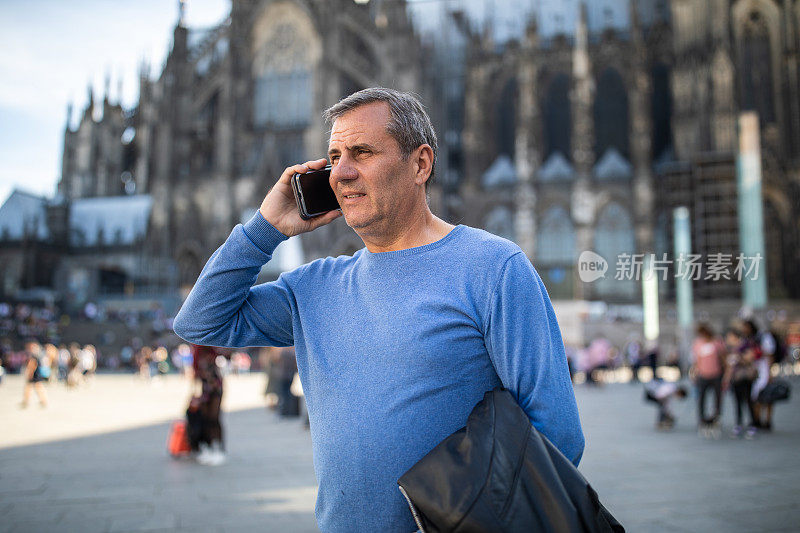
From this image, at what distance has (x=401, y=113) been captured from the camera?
1431mm

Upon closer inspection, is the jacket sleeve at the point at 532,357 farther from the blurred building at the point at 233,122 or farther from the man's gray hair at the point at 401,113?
the blurred building at the point at 233,122

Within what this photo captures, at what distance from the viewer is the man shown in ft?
4.16

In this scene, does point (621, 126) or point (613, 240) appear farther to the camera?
point (621, 126)

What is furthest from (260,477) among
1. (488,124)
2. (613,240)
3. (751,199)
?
(488,124)

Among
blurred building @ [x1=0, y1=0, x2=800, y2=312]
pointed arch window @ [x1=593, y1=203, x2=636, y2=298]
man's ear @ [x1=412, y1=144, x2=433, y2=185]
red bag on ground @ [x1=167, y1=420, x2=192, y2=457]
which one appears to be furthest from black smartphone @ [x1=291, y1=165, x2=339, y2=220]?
pointed arch window @ [x1=593, y1=203, x2=636, y2=298]

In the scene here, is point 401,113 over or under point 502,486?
over

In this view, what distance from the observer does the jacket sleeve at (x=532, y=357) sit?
4.04ft

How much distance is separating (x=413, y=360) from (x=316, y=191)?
50cm

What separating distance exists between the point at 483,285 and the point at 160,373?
21.3 meters

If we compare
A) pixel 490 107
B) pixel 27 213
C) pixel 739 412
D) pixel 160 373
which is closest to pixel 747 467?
pixel 739 412

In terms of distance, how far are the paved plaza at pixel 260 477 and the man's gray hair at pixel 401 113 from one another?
3022 mm

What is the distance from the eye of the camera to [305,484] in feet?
16.8

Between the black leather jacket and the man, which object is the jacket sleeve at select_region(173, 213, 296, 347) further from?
the black leather jacket

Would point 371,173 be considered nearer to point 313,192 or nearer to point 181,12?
point 313,192
